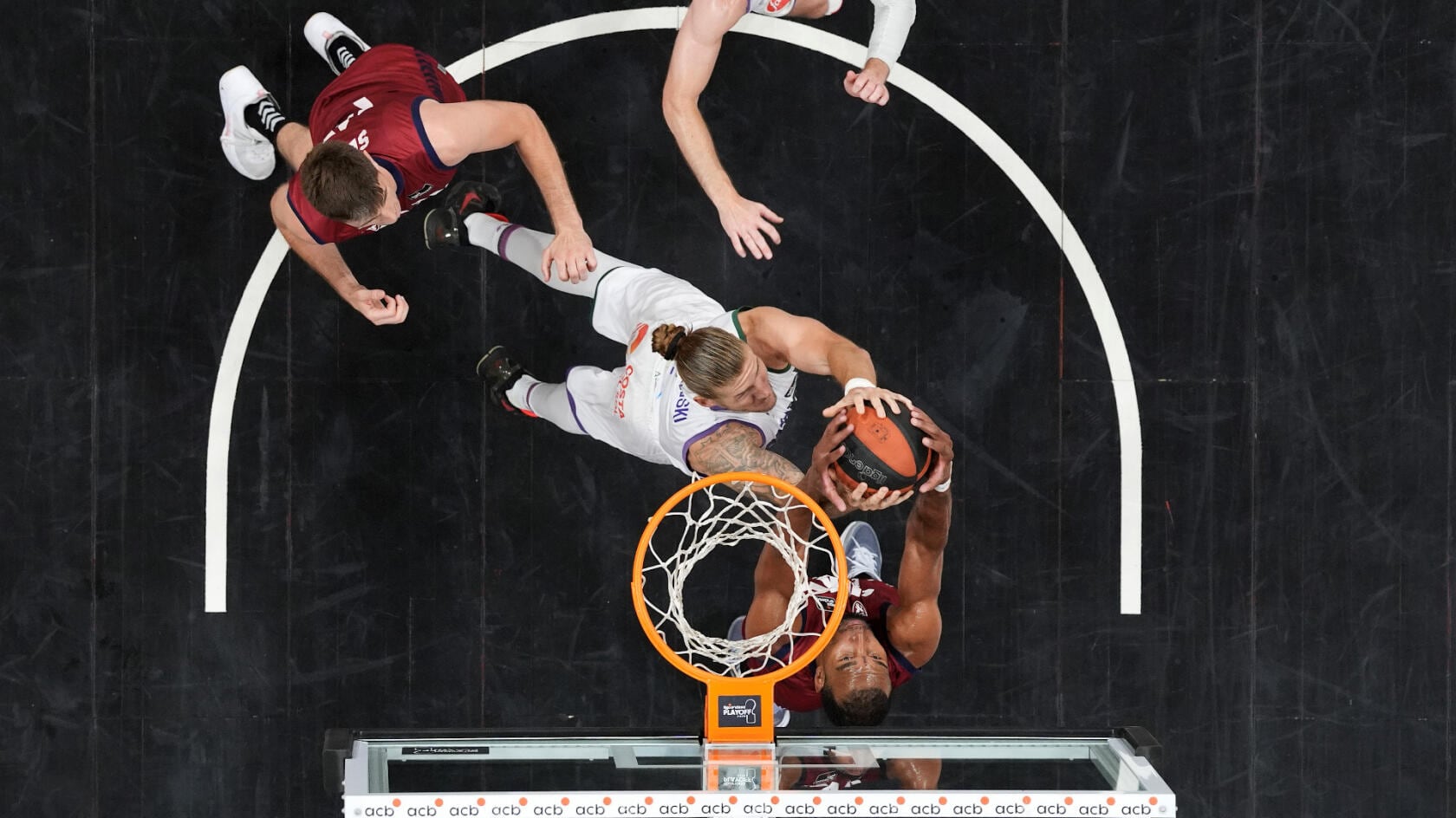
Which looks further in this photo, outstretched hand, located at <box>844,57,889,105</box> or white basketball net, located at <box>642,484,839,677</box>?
outstretched hand, located at <box>844,57,889,105</box>

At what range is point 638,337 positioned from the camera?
565cm

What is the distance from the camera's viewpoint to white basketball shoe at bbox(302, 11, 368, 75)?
6.16 metres

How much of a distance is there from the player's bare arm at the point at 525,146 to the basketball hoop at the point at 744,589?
3.91 ft

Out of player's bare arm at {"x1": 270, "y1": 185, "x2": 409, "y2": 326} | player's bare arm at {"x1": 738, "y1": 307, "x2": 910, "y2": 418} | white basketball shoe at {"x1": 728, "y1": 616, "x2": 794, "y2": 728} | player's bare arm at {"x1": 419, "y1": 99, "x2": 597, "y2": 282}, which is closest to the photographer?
player's bare arm at {"x1": 738, "y1": 307, "x2": 910, "y2": 418}

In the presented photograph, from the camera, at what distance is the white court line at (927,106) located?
6.36 meters

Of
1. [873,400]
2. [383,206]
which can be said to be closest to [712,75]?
[383,206]

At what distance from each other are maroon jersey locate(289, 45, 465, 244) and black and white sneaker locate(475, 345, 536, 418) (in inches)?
34.7

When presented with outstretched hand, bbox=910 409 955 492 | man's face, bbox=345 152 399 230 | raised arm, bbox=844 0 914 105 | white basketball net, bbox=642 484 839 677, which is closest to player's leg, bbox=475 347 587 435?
white basketball net, bbox=642 484 839 677

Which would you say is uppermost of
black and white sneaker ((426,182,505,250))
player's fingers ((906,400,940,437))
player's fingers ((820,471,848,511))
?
black and white sneaker ((426,182,505,250))

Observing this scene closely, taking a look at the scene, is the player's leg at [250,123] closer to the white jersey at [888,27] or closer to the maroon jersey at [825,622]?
the white jersey at [888,27]

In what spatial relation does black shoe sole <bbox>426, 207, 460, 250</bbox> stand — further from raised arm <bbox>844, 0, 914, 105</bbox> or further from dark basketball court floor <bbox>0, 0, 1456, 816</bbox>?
raised arm <bbox>844, 0, 914, 105</bbox>

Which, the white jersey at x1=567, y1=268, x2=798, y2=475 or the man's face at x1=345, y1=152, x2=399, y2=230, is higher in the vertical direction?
the man's face at x1=345, y1=152, x2=399, y2=230

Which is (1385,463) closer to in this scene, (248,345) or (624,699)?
(624,699)

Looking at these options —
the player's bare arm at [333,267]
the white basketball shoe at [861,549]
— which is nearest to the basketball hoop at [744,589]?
the white basketball shoe at [861,549]
